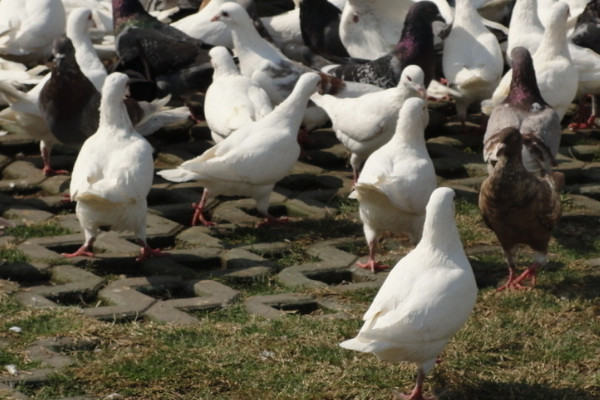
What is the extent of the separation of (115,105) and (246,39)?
2.40m

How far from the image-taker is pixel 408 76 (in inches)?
306

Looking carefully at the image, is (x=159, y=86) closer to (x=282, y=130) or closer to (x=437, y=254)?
(x=282, y=130)

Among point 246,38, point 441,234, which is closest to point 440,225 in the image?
point 441,234

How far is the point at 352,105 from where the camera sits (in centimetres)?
799

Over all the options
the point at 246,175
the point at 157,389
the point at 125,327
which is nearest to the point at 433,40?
the point at 246,175

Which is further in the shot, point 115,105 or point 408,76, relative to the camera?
point 408,76

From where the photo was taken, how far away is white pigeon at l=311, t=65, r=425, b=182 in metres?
7.76

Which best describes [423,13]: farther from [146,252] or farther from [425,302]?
[425,302]

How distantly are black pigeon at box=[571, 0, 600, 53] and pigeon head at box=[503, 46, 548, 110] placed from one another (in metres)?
2.23

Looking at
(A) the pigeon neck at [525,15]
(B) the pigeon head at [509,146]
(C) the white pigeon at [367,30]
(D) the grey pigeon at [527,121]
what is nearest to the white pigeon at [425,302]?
(B) the pigeon head at [509,146]

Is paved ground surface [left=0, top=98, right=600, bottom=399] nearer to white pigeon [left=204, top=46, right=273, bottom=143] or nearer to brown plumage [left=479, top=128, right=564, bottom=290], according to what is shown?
white pigeon [left=204, top=46, right=273, bottom=143]

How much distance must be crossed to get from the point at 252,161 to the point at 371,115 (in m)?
1.12

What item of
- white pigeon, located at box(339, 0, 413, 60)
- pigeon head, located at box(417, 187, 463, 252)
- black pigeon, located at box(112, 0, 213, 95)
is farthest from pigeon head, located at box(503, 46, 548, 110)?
pigeon head, located at box(417, 187, 463, 252)

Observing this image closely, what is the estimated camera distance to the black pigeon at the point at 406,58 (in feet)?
29.7
